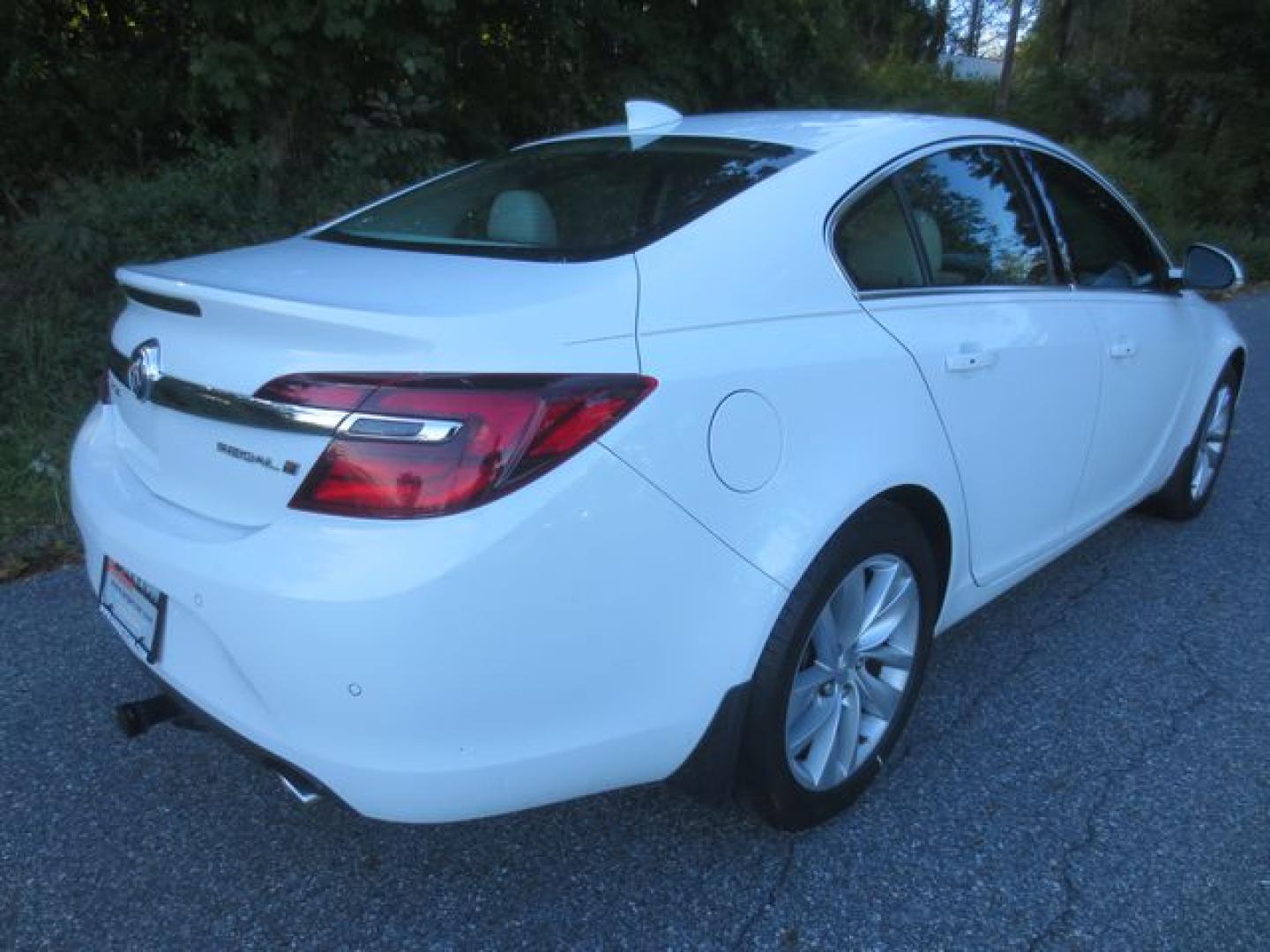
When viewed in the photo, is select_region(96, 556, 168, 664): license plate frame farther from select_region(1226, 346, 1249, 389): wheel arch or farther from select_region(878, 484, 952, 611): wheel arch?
select_region(1226, 346, 1249, 389): wheel arch

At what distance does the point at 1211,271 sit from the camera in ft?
12.3

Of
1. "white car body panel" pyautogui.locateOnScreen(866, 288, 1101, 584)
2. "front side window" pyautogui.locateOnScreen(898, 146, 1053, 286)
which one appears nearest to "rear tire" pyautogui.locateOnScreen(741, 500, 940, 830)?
"white car body panel" pyautogui.locateOnScreen(866, 288, 1101, 584)

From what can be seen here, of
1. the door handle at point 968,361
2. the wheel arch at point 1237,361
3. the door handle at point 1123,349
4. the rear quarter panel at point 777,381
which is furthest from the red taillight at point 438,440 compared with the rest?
the wheel arch at point 1237,361

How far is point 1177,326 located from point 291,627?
3.29 metres

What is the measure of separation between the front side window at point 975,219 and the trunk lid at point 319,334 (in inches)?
40.7

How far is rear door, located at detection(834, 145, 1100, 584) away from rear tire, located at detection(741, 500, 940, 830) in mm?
280

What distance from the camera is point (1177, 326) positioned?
3.71m

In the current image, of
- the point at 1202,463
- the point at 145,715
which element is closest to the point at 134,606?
the point at 145,715

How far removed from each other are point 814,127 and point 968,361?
0.71m

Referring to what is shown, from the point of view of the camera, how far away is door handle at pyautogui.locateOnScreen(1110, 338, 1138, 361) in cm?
319

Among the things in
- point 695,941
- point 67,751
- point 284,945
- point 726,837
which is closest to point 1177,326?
point 726,837

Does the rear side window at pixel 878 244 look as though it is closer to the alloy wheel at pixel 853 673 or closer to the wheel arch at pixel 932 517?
the wheel arch at pixel 932 517

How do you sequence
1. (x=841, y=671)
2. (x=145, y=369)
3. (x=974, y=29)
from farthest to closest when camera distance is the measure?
1. (x=974, y=29)
2. (x=841, y=671)
3. (x=145, y=369)

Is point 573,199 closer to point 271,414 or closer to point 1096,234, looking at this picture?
point 271,414
